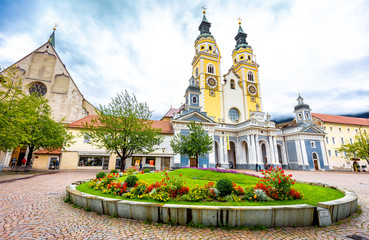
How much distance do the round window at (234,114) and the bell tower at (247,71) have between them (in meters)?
2.46

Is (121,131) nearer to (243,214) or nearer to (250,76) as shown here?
(243,214)

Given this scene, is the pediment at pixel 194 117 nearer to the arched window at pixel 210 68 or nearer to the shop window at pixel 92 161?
the shop window at pixel 92 161

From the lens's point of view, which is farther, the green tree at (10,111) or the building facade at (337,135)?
the building facade at (337,135)

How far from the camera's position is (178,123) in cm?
3148

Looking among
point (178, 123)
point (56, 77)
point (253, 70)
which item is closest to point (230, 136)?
point (178, 123)

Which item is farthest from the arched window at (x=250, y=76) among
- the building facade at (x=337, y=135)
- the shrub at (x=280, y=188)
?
the shrub at (x=280, y=188)

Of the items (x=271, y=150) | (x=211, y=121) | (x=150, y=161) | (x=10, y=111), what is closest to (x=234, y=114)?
(x=271, y=150)

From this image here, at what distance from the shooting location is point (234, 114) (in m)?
43.4

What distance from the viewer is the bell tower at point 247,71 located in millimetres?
45062

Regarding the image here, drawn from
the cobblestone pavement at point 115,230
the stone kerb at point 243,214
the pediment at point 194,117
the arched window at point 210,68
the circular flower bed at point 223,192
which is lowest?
the cobblestone pavement at point 115,230

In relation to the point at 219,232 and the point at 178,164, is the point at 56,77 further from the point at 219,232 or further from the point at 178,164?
the point at 219,232

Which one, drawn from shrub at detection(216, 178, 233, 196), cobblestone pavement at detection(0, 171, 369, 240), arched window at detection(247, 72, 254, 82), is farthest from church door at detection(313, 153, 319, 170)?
shrub at detection(216, 178, 233, 196)

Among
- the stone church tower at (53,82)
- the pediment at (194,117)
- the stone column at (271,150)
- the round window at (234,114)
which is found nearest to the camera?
the pediment at (194,117)

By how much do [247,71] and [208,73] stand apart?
508 inches
